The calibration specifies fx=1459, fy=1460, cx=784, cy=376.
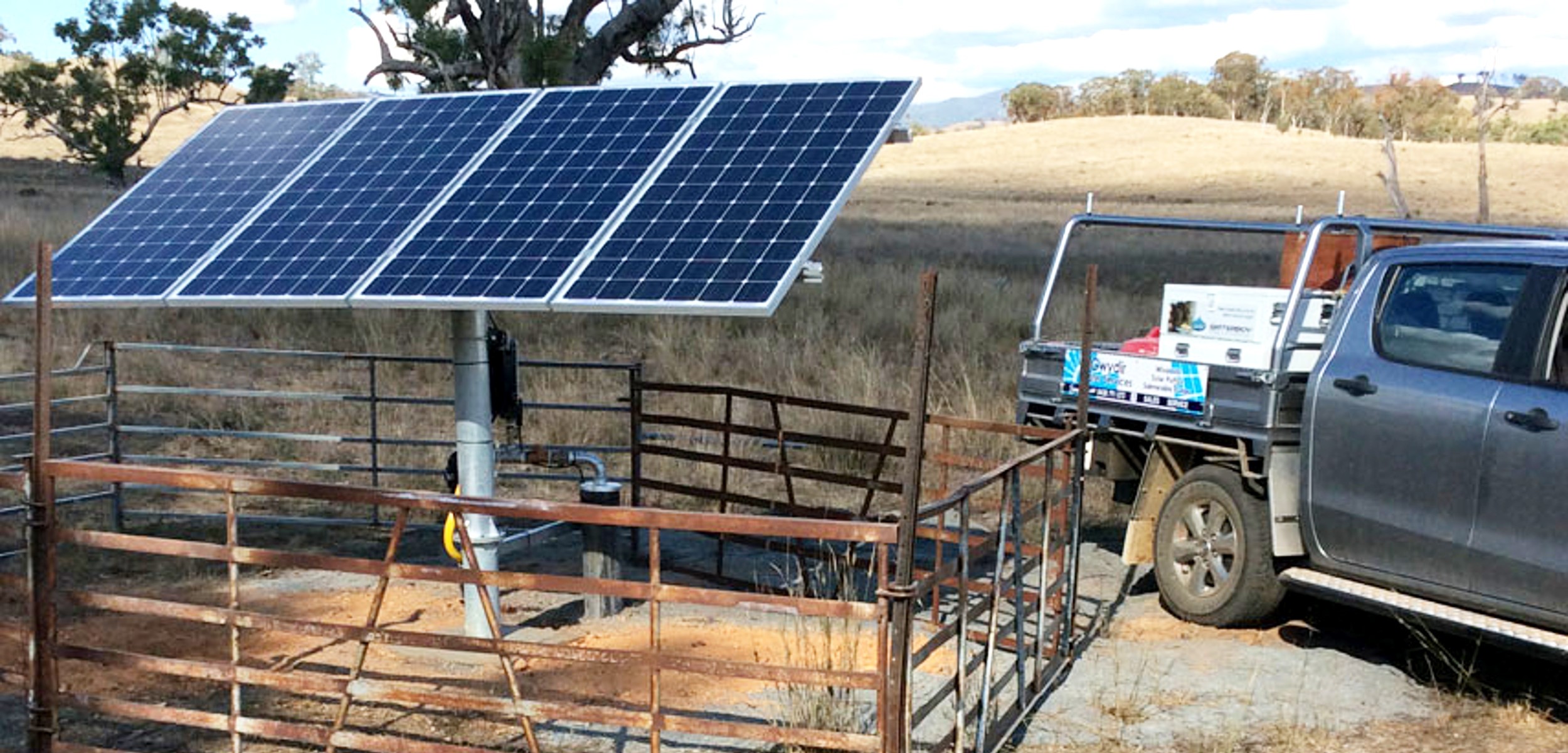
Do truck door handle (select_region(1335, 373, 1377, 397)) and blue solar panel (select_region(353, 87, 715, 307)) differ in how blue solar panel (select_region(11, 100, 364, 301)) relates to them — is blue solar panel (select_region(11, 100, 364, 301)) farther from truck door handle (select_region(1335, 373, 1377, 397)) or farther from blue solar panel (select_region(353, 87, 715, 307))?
truck door handle (select_region(1335, 373, 1377, 397))

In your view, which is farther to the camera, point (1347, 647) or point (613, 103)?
point (613, 103)

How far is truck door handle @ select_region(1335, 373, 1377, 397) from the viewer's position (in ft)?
23.9

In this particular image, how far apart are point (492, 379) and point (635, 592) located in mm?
3321

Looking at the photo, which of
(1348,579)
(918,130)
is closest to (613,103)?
(1348,579)

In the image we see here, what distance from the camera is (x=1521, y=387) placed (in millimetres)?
6625

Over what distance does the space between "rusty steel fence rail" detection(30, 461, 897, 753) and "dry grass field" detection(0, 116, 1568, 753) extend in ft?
8.08

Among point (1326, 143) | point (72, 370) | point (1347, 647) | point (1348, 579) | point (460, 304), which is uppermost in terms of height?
point (1326, 143)

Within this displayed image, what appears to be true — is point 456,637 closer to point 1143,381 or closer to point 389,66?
point 1143,381

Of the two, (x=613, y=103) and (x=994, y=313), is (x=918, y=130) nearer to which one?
(x=994, y=313)

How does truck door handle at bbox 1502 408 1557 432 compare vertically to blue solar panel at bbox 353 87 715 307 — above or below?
below

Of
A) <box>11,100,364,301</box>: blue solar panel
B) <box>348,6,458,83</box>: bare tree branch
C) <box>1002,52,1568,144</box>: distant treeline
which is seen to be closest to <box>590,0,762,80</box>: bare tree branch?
<box>348,6,458,83</box>: bare tree branch

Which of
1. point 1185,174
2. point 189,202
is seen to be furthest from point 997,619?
point 1185,174

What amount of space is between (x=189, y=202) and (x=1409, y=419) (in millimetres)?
7270

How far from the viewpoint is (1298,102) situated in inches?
4294
